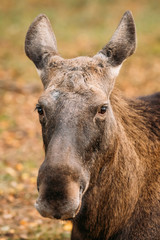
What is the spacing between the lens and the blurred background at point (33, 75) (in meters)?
7.36

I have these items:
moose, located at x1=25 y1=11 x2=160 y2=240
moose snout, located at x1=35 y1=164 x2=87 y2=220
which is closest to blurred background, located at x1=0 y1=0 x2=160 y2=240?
moose, located at x1=25 y1=11 x2=160 y2=240

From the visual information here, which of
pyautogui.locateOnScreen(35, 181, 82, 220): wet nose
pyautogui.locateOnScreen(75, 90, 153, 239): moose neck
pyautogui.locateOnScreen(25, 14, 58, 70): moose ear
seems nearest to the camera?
pyautogui.locateOnScreen(35, 181, 82, 220): wet nose

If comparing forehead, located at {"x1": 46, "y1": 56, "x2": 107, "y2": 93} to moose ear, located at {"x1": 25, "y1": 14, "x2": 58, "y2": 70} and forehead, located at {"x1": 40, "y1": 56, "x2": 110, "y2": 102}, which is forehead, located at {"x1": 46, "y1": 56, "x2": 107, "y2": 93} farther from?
moose ear, located at {"x1": 25, "y1": 14, "x2": 58, "y2": 70}

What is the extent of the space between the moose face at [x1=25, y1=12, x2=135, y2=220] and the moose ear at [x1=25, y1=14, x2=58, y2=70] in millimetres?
15

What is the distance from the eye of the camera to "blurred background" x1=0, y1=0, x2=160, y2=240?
7363 mm

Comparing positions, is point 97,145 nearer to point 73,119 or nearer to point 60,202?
point 73,119

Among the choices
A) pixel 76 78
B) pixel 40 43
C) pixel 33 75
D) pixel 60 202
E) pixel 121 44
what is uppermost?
pixel 33 75

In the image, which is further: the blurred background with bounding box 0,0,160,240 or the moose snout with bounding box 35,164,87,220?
the blurred background with bounding box 0,0,160,240

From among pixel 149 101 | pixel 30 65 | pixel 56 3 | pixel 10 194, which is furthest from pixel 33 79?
pixel 56 3

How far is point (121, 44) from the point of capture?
482 centimetres

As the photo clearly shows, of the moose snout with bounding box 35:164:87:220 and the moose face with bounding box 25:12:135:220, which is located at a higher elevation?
the moose face with bounding box 25:12:135:220

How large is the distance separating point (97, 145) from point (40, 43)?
164cm

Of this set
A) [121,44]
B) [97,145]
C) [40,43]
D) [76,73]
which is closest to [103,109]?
[97,145]

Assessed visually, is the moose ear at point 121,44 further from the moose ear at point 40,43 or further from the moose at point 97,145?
the moose ear at point 40,43
